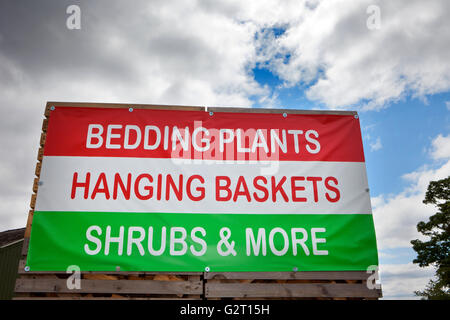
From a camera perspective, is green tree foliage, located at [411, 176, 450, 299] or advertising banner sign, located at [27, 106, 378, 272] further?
green tree foliage, located at [411, 176, 450, 299]

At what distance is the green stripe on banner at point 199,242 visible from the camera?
365 centimetres

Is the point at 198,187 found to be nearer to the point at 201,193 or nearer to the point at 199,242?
the point at 201,193

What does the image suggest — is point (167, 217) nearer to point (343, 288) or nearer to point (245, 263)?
point (245, 263)

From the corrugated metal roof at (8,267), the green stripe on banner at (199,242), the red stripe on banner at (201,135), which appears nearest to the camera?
the green stripe on banner at (199,242)

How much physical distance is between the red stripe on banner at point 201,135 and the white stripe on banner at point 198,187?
14 cm

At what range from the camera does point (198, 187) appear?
155 inches

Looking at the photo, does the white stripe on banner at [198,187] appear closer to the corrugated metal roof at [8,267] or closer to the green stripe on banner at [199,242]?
the green stripe on banner at [199,242]

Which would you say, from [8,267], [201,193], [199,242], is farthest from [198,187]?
[8,267]

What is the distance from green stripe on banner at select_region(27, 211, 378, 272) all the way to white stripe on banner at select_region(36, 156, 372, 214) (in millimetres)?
113

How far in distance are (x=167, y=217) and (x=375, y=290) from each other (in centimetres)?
258

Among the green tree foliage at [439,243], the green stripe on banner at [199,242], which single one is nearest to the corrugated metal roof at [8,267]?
the green stripe on banner at [199,242]

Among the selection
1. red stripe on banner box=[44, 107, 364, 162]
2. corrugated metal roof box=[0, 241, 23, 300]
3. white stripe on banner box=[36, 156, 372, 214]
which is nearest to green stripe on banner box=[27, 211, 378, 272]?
white stripe on banner box=[36, 156, 372, 214]

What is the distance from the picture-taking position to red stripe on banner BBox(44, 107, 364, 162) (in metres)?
4.09

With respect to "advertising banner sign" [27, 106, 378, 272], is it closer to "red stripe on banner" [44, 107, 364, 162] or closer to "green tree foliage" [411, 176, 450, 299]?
"red stripe on banner" [44, 107, 364, 162]
